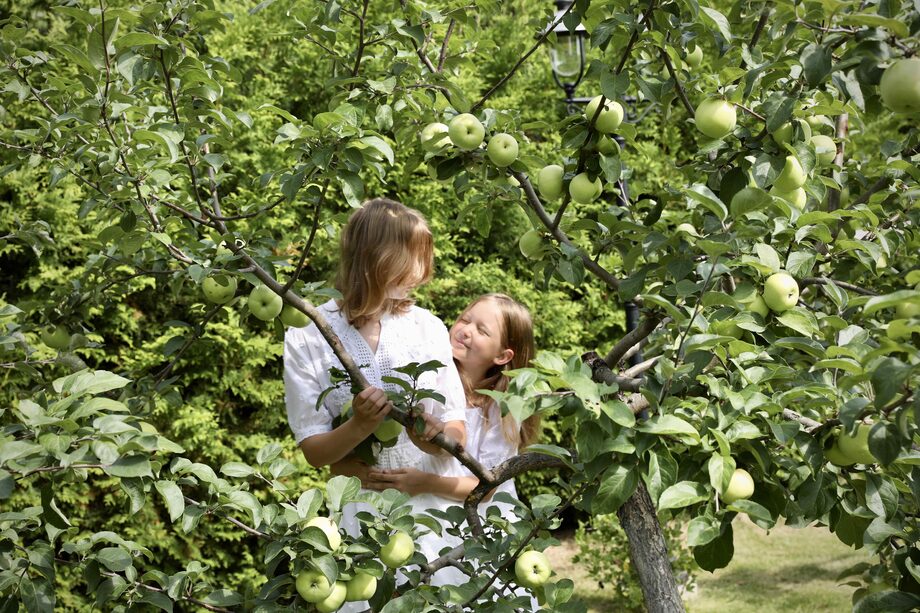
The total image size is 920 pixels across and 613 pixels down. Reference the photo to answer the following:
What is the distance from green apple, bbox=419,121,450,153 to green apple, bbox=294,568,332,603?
→ 2.96 ft

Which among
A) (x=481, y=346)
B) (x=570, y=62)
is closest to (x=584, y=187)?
(x=481, y=346)

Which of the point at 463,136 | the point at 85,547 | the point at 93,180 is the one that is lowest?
the point at 85,547

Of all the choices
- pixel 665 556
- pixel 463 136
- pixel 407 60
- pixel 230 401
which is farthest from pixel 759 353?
pixel 230 401

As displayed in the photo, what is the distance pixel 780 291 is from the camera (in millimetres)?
1366

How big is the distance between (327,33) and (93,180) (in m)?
0.62

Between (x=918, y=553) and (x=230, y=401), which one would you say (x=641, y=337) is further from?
(x=230, y=401)

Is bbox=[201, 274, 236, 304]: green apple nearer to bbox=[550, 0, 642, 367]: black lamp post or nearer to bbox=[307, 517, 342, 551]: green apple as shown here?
bbox=[307, 517, 342, 551]: green apple

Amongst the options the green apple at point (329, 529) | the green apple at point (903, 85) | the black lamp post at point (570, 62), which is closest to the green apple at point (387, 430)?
the green apple at point (329, 529)

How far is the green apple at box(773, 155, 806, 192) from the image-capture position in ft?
4.55

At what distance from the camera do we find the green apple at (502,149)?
167 centimetres

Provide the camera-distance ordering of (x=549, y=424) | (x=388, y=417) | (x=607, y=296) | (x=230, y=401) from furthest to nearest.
Result: (x=607, y=296), (x=549, y=424), (x=230, y=401), (x=388, y=417)

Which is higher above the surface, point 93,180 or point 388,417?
point 93,180

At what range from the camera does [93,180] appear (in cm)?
186

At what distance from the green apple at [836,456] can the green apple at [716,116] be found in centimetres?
54
